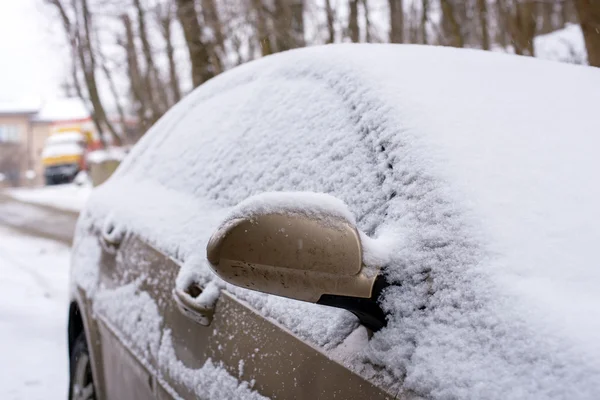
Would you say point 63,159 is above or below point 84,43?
below

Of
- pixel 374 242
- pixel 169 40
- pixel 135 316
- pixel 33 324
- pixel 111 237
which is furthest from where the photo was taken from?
pixel 169 40

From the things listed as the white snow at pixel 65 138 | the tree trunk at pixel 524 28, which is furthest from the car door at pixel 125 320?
the white snow at pixel 65 138

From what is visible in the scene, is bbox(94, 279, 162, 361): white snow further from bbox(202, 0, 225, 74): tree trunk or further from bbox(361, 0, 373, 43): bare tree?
bbox(361, 0, 373, 43): bare tree

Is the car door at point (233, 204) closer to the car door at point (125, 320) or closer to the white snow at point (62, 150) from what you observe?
the car door at point (125, 320)

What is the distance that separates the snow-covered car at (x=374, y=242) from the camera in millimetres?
862

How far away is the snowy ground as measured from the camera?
3.05 m

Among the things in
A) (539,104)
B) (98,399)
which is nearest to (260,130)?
(539,104)

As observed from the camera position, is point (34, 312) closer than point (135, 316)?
No

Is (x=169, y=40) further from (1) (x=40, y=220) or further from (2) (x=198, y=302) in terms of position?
(2) (x=198, y=302)

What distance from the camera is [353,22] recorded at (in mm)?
10711

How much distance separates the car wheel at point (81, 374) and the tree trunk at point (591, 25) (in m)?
4.05

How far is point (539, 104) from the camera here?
1399 millimetres

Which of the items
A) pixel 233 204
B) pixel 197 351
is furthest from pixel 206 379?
pixel 233 204

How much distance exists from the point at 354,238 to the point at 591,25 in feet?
14.0
